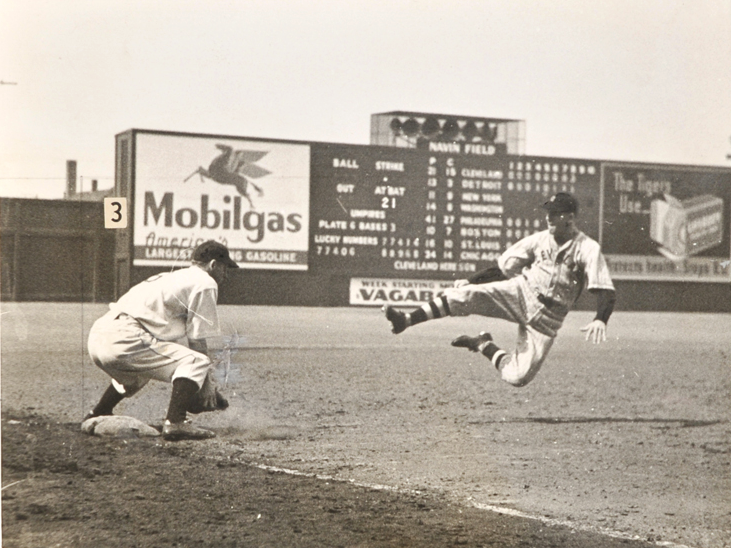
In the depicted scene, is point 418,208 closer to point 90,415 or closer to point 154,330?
point 154,330

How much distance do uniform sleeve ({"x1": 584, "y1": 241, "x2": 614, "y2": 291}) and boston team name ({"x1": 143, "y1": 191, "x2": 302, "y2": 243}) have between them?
156cm

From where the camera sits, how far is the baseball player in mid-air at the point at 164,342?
4.21 metres

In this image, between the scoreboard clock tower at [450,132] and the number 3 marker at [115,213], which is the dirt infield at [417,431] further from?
the scoreboard clock tower at [450,132]

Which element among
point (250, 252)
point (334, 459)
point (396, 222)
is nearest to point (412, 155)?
point (396, 222)

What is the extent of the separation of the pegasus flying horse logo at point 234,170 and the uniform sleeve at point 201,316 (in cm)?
50

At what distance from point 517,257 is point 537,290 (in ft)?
0.73

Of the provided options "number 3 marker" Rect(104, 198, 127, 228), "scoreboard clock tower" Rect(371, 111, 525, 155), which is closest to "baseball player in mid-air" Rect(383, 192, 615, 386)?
"scoreboard clock tower" Rect(371, 111, 525, 155)

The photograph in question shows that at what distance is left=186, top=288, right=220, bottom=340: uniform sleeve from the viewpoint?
4.24 meters

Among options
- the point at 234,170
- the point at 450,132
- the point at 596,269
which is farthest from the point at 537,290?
the point at 234,170

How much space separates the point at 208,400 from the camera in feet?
14.0

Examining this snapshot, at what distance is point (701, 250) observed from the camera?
4816mm

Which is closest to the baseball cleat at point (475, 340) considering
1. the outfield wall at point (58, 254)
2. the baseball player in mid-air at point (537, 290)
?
the baseball player in mid-air at point (537, 290)

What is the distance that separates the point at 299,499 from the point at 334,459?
29 centimetres

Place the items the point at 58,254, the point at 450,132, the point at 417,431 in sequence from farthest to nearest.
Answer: the point at 450,132 < the point at 417,431 < the point at 58,254
